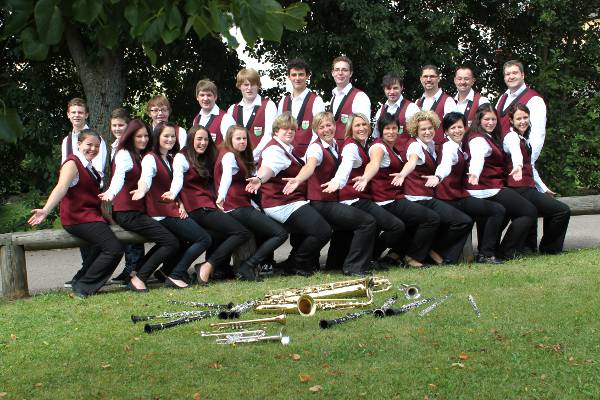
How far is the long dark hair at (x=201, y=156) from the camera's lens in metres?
9.53

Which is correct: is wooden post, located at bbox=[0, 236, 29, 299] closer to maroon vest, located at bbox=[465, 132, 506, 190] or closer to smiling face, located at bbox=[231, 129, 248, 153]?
smiling face, located at bbox=[231, 129, 248, 153]

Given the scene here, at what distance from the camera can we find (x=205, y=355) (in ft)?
20.9

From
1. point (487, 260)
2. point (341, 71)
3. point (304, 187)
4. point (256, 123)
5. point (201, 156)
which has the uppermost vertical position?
point (341, 71)

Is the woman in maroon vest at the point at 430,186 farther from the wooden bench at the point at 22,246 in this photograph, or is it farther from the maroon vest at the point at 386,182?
the wooden bench at the point at 22,246

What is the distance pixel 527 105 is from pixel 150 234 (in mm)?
Result: 4481

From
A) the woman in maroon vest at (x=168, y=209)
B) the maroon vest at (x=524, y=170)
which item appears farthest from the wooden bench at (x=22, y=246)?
the maroon vest at (x=524, y=170)

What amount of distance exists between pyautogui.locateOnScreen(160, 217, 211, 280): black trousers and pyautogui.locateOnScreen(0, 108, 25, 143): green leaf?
18.4 ft

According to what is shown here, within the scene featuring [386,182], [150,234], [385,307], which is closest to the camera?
→ [385,307]

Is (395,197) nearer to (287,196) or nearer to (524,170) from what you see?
(287,196)

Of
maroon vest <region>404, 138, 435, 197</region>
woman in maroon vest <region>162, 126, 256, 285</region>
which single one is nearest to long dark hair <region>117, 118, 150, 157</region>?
woman in maroon vest <region>162, 126, 256, 285</region>

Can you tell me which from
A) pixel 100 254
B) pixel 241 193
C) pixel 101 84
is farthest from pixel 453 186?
pixel 101 84

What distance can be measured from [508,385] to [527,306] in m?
2.12

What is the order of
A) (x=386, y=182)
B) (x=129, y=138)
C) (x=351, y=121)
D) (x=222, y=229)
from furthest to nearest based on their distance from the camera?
(x=386, y=182) < (x=351, y=121) < (x=222, y=229) < (x=129, y=138)

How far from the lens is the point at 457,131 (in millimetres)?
10133
